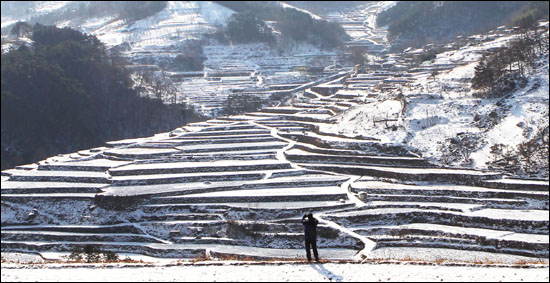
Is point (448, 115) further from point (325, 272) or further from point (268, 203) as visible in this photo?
point (325, 272)

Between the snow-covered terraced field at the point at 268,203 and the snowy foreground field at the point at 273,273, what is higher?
the snowy foreground field at the point at 273,273

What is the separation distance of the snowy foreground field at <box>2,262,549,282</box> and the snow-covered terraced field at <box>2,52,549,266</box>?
7.78 meters

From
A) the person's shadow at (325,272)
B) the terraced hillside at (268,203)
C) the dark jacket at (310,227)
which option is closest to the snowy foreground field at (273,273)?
the person's shadow at (325,272)

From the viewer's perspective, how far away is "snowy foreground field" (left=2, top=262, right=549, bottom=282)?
10789mm

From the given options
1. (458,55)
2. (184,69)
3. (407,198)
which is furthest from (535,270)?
(184,69)

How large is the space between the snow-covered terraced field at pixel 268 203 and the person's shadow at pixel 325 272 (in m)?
7.53

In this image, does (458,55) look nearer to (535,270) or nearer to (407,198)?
(407,198)

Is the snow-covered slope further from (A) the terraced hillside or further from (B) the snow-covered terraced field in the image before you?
(A) the terraced hillside

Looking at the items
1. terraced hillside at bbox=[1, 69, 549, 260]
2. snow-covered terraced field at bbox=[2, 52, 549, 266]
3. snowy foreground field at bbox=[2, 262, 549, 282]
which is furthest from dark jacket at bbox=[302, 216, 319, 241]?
snow-covered terraced field at bbox=[2, 52, 549, 266]

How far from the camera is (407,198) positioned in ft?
80.4

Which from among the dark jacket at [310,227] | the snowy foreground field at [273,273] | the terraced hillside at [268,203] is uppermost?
the dark jacket at [310,227]

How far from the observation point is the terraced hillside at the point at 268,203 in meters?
21.1

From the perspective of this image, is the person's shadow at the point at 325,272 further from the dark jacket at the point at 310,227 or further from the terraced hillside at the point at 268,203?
the terraced hillside at the point at 268,203

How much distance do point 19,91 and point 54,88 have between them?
7.97 feet
